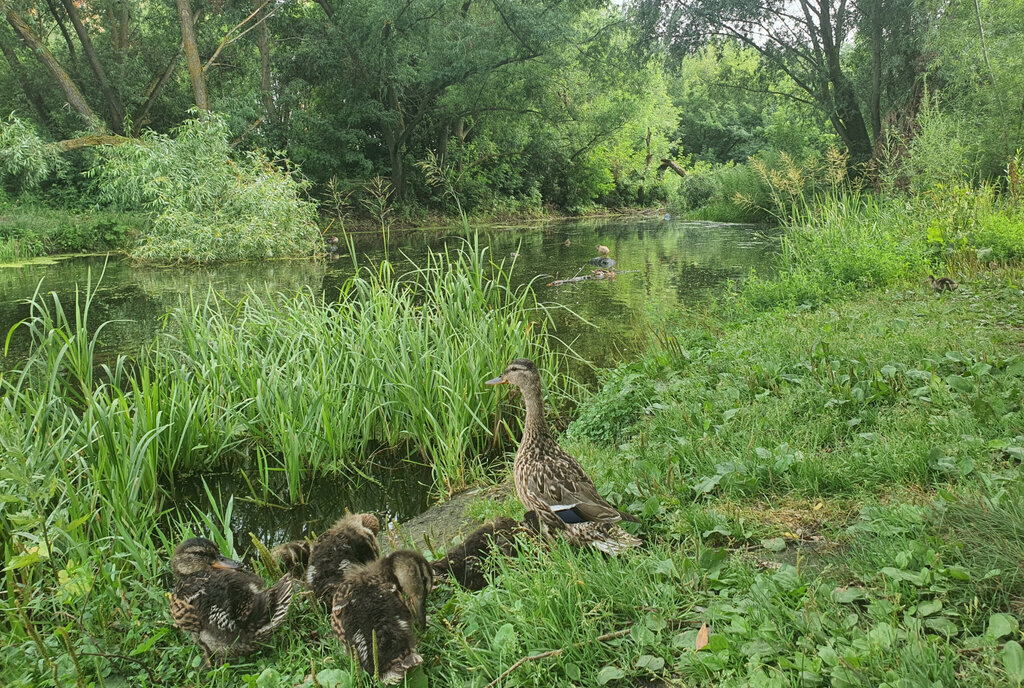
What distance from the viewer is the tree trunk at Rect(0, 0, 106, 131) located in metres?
23.0

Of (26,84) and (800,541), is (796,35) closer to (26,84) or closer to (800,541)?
(800,541)

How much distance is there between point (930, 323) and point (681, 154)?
5690 centimetres

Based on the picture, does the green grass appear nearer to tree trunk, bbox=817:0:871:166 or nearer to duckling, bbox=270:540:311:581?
duckling, bbox=270:540:311:581

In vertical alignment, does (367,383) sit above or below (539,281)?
above

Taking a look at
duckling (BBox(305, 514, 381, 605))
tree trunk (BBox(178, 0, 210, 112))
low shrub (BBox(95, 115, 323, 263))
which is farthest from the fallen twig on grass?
tree trunk (BBox(178, 0, 210, 112))

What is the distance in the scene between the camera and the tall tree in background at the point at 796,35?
22.0 m

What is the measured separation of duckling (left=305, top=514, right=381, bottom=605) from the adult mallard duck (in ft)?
2.76

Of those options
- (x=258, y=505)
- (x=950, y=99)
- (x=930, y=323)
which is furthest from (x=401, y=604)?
(x=950, y=99)

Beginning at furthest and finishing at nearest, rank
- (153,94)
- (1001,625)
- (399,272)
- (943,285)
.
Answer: (153,94) → (399,272) → (943,285) → (1001,625)

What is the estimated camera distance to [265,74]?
3059 centimetres

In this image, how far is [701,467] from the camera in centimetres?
367

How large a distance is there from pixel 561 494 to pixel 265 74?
32.5 metres

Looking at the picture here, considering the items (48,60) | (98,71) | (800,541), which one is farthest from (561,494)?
(98,71)

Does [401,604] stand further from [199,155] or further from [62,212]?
[62,212]
